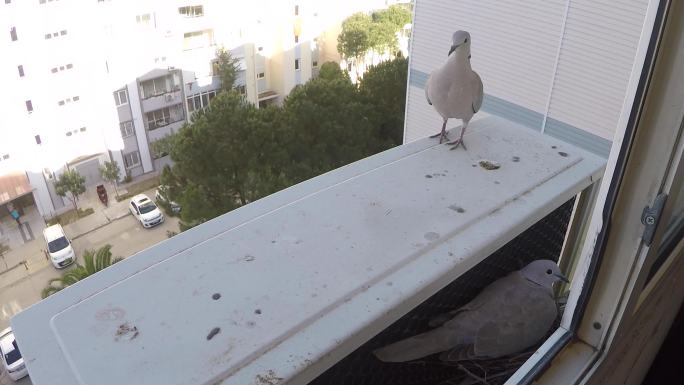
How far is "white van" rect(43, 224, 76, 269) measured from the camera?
5.80 metres

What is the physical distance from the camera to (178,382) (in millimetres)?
440

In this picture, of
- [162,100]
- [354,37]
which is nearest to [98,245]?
[162,100]

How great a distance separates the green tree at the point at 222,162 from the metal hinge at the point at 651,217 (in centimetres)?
439

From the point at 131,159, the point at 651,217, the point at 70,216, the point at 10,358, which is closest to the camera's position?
the point at 651,217

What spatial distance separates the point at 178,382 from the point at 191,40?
8350mm

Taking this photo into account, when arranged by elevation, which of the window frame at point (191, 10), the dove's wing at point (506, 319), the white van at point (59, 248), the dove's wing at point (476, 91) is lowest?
the white van at point (59, 248)

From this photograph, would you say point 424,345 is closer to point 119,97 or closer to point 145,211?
point 145,211

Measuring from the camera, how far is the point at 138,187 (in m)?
7.76

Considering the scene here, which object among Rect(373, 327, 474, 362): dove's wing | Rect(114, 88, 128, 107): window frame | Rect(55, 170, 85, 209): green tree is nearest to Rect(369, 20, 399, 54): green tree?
Rect(114, 88, 128, 107): window frame

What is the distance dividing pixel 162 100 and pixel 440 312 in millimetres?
7858

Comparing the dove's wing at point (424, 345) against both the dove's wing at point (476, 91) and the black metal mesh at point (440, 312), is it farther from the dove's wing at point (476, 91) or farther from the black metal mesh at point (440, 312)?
the dove's wing at point (476, 91)

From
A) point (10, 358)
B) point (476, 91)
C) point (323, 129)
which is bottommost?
point (10, 358)

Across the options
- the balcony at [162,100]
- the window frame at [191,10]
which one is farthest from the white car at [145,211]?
the window frame at [191,10]

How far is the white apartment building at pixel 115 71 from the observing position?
255 inches
